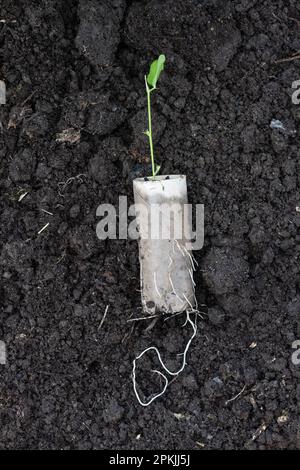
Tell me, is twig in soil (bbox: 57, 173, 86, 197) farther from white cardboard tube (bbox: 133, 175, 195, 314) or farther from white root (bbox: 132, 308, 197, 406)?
white root (bbox: 132, 308, 197, 406)

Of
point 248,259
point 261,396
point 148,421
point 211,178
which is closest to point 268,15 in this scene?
point 211,178

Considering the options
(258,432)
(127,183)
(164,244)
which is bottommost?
(258,432)

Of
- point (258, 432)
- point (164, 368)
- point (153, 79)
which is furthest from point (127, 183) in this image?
point (258, 432)

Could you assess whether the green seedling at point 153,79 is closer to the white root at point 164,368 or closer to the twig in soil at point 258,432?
the white root at point 164,368

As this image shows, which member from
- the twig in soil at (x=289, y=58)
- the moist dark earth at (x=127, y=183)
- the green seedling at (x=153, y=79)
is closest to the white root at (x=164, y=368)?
the moist dark earth at (x=127, y=183)

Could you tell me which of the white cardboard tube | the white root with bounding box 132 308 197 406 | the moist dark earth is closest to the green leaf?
the moist dark earth

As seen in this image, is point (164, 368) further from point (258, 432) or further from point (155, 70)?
point (155, 70)

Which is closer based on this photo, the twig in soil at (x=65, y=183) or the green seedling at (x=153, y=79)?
the green seedling at (x=153, y=79)
